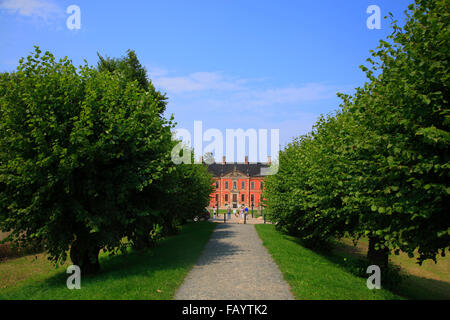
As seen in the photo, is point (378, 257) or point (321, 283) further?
point (378, 257)

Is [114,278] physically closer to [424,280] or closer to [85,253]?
[85,253]

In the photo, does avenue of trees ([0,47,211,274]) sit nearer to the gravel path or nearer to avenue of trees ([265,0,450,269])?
the gravel path

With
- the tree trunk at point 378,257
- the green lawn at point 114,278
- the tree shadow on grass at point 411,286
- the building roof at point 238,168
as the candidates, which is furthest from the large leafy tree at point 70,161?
the building roof at point 238,168

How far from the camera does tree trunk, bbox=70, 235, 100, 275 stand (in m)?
11.3

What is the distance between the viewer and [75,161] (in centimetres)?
988

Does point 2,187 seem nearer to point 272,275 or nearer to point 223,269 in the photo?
point 223,269

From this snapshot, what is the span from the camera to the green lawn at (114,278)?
911cm

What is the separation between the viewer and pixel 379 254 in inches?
540

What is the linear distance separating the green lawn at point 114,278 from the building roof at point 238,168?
62.5m

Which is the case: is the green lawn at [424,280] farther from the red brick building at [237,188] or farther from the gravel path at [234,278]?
the red brick building at [237,188]

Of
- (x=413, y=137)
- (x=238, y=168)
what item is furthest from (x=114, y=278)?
(x=238, y=168)

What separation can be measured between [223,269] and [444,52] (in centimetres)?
1003

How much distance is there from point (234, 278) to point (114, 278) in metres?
4.18
